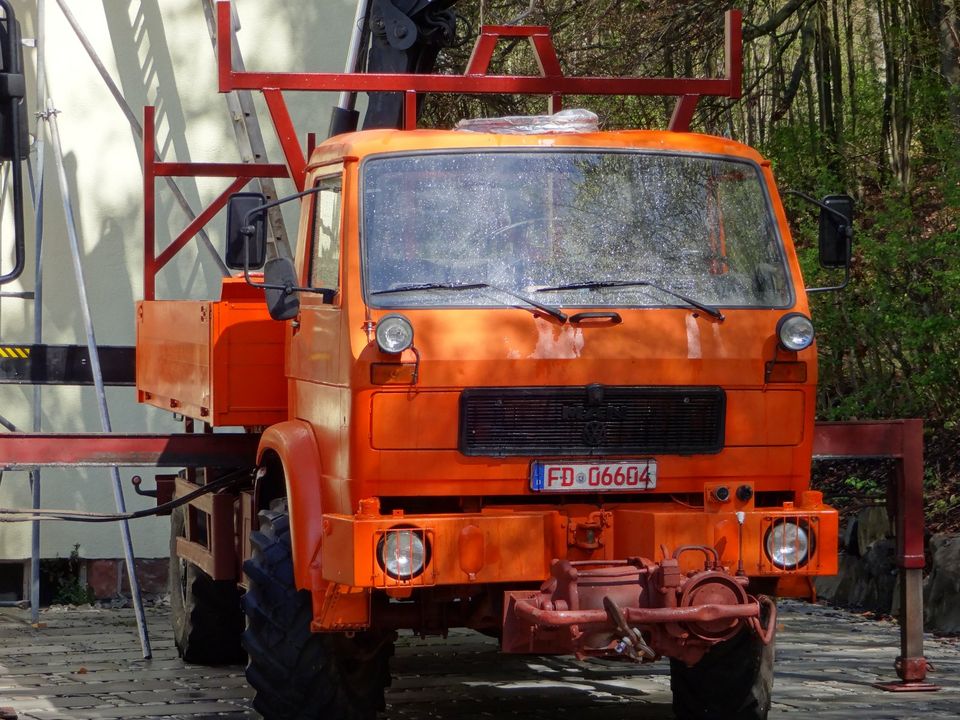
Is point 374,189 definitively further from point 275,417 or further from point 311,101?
point 311,101

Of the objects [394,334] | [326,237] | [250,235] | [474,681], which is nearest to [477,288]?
[394,334]

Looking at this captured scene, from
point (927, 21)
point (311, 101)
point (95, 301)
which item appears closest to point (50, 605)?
point (95, 301)

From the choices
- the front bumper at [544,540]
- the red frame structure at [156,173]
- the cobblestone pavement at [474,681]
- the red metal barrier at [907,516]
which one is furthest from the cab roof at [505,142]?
the red frame structure at [156,173]

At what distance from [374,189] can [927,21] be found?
9.42 meters

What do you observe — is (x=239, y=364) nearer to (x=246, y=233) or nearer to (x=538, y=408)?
(x=246, y=233)

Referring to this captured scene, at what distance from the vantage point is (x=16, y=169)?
6980mm

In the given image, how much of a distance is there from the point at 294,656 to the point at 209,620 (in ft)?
9.85

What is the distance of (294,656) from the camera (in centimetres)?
671

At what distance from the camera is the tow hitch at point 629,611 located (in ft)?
20.0

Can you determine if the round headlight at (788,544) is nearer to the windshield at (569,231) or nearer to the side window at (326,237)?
the windshield at (569,231)

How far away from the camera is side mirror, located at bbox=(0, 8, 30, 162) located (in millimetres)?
6605

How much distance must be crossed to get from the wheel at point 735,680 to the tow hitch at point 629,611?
906 mm

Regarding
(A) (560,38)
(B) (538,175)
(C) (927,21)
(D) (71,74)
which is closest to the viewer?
(B) (538,175)

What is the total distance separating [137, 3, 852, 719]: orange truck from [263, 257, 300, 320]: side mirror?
13mm
